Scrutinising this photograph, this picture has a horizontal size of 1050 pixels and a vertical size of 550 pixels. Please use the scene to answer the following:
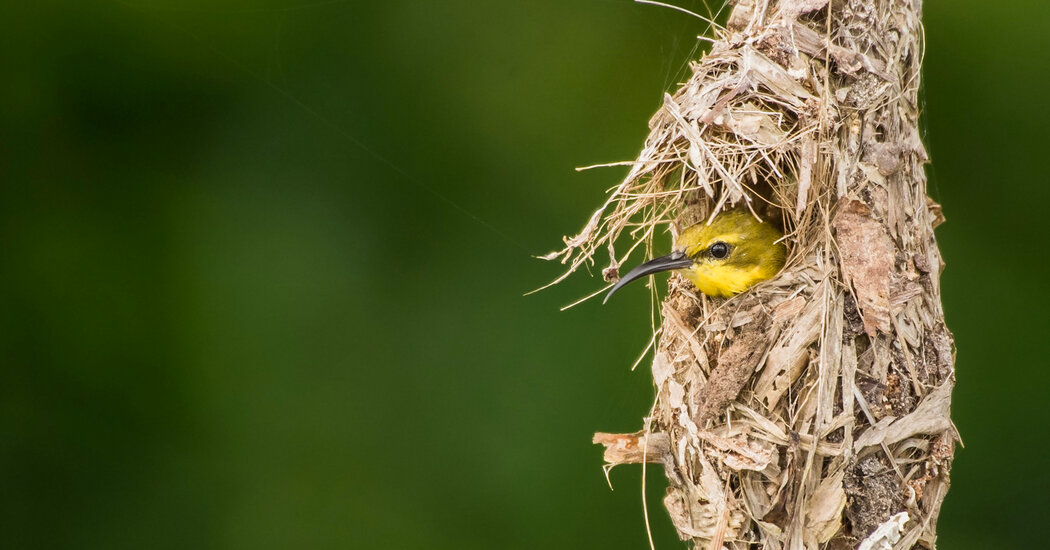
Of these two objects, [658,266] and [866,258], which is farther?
[658,266]

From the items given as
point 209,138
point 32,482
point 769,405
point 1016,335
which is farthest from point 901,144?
point 32,482

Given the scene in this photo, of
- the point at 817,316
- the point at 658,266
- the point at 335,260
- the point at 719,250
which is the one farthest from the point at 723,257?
the point at 335,260

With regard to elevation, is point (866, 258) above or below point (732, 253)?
above

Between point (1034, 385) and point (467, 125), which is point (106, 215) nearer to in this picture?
point (467, 125)

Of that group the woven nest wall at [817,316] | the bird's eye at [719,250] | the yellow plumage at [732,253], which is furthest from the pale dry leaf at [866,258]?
the bird's eye at [719,250]

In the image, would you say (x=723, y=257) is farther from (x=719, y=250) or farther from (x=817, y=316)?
(x=817, y=316)

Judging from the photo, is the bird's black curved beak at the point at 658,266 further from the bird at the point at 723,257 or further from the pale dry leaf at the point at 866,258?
the pale dry leaf at the point at 866,258

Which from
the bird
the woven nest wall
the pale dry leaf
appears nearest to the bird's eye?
the bird

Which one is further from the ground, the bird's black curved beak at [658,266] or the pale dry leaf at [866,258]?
the pale dry leaf at [866,258]
